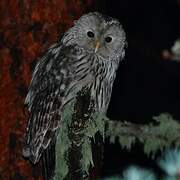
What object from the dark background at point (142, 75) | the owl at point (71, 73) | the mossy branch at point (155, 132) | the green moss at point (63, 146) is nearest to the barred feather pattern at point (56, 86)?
the owl at point (71, 73)

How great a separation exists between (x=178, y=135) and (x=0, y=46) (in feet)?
5.55

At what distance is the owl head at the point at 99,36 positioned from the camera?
4.77 metres

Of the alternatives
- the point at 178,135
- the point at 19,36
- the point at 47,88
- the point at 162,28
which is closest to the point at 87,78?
the point at 47,88

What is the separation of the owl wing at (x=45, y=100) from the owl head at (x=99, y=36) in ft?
0.82

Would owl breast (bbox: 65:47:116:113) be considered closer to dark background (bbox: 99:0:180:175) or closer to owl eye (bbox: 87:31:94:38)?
owl eye (bbox: 87:31:94:38)

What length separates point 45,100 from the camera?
14.4ft

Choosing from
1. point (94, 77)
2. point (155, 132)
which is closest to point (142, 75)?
point (94, 77)

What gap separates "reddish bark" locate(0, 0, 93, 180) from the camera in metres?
4.16

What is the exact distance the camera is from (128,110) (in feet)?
18.1

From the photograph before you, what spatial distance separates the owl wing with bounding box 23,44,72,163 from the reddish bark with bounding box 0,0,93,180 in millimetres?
54

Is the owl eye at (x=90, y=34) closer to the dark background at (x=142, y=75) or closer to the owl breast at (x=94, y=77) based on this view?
the owl breast at (x=94, y=77)

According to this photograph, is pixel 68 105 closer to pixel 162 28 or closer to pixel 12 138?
pixel 12 138

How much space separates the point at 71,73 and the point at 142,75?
3.77 feet

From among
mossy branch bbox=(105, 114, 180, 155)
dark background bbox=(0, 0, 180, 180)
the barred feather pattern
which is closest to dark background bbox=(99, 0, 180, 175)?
dark background bbox=(0, 0, 180, 180)
